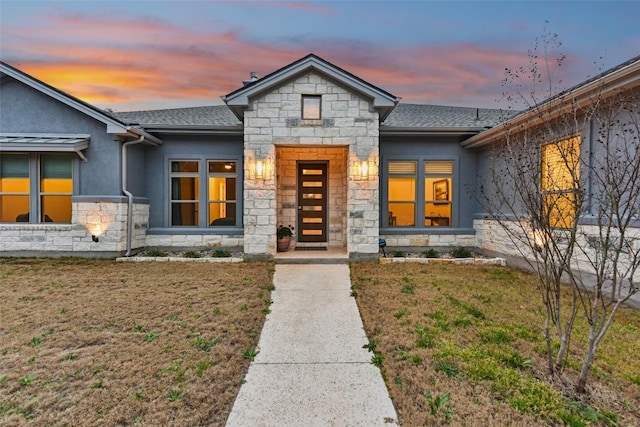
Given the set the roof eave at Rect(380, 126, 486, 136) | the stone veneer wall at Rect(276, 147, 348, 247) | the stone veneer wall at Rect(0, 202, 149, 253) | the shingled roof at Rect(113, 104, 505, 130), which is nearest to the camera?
the stone veneer wall at Rect(0, 202, 149, 253)

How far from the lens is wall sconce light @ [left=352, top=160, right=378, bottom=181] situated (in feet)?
26.2

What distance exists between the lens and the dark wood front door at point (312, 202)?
10078 millimetres

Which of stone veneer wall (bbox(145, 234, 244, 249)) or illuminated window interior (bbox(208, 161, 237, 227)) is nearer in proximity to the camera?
stone veneer wall (bbox(145, 234, 244, 249))

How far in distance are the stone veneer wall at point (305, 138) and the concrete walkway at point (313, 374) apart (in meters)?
2.92

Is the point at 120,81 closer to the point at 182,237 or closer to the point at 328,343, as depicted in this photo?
the point at 182,237

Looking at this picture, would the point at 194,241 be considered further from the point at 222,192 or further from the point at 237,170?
the point at 237,170

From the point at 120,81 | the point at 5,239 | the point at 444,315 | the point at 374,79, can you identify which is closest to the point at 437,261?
the point at 444,315

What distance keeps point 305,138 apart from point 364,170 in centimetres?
173

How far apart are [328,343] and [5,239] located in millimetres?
9707

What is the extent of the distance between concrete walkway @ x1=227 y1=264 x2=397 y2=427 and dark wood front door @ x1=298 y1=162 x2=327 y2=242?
4875mm

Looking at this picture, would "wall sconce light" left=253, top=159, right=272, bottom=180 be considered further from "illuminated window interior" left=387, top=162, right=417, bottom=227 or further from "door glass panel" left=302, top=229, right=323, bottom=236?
"illuminated window interior" left=387, top=162, right=417, bottom=227

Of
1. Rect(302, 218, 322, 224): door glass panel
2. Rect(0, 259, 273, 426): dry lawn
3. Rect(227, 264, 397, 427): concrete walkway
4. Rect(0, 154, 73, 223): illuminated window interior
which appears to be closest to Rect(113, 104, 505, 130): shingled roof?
Rect(0, 154, 73, 223): illuminated window interior

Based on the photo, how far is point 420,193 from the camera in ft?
31.3

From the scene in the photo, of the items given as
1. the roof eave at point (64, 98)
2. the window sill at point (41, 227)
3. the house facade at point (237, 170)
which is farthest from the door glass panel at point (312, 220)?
the window sill at point (41, 227)
